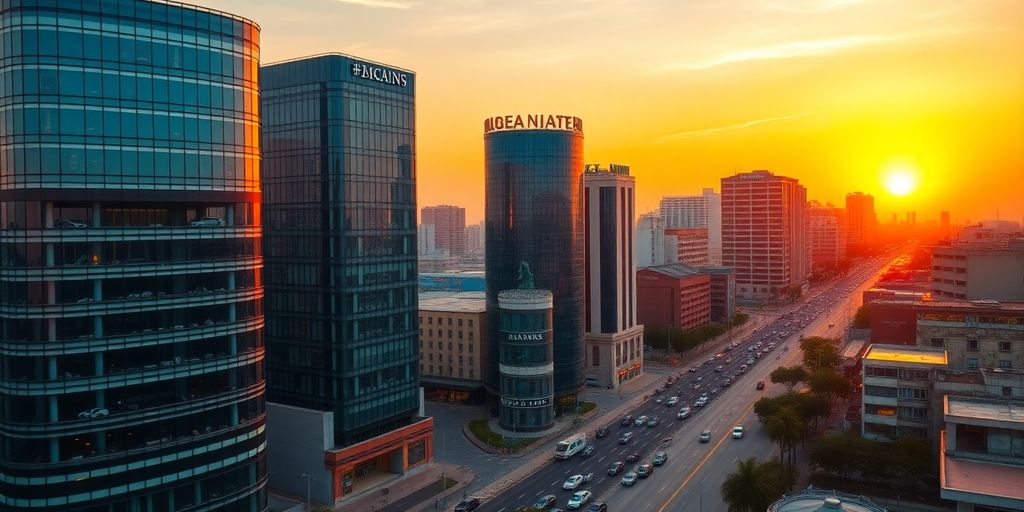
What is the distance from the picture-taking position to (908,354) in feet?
329

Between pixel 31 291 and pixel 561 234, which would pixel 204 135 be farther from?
pixel 561 234

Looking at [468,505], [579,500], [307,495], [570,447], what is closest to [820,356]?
[570,447]

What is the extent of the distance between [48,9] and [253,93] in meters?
17.2

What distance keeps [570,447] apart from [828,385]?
4464 cm

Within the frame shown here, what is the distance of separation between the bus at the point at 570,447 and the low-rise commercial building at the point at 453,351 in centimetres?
3316

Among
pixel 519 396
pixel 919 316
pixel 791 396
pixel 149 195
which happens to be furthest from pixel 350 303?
pixel 919 316

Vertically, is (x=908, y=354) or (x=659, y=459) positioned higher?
(x=908, y=354)

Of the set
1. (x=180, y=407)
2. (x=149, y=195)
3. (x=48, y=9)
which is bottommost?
(x=180, y=407)

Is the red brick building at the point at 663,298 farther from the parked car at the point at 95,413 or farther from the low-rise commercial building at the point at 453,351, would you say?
the parked car at the point at 95,413

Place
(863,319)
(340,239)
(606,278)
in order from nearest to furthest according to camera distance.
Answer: (340,239) → (606,278) → (863,319)

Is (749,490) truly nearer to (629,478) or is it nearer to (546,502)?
(629,478)

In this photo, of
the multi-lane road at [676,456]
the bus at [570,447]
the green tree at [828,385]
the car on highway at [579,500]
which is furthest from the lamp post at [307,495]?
the green tree at [828,385]

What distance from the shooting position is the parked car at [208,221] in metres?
64.6

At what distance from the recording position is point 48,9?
56.3 metres
